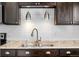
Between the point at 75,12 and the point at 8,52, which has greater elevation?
the point at 75,12

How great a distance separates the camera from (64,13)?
14.5 feet

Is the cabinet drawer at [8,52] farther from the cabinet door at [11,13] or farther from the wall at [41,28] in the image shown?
the wall at [41,28]

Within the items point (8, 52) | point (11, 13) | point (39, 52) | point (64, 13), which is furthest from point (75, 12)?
point (8, 52)

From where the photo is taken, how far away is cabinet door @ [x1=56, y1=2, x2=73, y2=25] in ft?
14.4

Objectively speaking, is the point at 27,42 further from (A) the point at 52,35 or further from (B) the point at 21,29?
(A) the point at 52,35

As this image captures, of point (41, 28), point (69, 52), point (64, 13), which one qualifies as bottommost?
point (69, 52)

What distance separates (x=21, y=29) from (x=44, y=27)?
0.58m

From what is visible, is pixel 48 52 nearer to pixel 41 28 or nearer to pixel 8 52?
pixel 8 52

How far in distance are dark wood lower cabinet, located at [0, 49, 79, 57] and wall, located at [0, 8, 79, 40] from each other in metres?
0.86

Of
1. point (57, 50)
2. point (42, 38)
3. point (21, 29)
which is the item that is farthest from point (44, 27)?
point (57, 50)

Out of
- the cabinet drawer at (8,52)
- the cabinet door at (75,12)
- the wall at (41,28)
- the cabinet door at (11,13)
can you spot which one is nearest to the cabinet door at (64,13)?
the cabinet door at (75,12)

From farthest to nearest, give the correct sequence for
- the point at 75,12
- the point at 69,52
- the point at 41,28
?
the point at 41,28 < the point at 75,12 < the point at 69,52

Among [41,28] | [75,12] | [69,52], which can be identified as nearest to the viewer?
[69,52]

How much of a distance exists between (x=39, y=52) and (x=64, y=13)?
112cm
